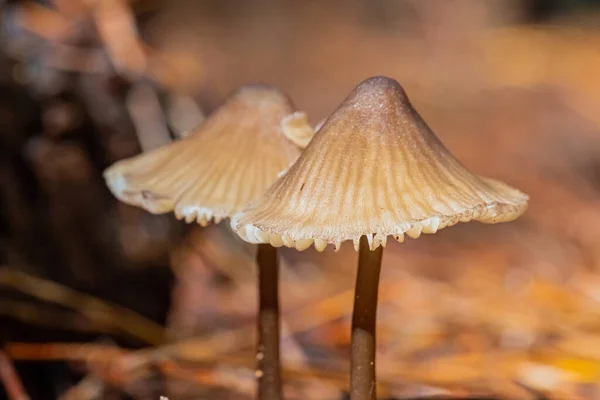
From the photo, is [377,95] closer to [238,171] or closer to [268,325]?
[238,171]

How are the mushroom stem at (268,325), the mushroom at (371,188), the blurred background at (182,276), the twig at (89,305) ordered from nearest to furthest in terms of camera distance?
the mushroom at (371,188), the mushroom stem at (268,325), the blurred background at (182,276), the twig at (89,305)

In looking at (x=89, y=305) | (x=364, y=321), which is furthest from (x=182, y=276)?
(x=364, y=321)

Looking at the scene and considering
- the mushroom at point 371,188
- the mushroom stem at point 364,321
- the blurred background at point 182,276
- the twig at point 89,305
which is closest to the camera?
the mushroom at point 371,188

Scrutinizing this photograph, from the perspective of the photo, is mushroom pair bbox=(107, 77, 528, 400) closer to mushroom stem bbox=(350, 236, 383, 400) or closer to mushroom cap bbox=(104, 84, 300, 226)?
mushroom stem bbox=(350, 236, 383, 400)

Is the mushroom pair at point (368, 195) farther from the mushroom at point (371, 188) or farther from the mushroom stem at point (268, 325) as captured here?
the mushroom stem at point (268, 325)

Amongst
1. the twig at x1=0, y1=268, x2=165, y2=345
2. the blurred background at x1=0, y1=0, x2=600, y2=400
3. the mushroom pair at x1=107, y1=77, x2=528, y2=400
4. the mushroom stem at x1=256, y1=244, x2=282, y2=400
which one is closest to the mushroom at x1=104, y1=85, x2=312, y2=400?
the mushroom stem at x1=256, y1=244, x2=282, y2=400

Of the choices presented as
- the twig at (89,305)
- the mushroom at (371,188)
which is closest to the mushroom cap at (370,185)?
the mushroom at (371,188)

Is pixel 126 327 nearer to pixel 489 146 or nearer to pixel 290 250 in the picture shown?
pixel 290 250
